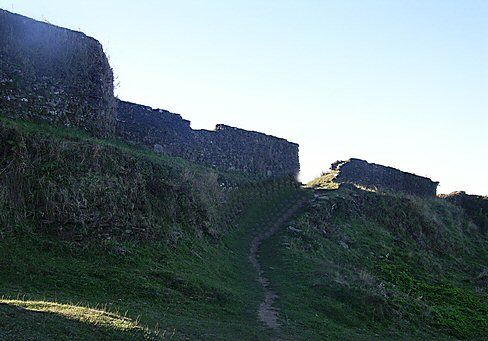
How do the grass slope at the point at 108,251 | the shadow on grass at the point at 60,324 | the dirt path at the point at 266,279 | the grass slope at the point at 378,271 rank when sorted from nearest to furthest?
the shadow on grass at the point at 60,324
the grass slope at the point at 108,251
the dirt path at the point at 266,279
the grass slope at the point at 378,271

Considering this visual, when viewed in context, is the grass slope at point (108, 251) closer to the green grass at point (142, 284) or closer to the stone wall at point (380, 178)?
the green grass at point (142, 284)

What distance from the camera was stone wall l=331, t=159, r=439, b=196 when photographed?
36094mm

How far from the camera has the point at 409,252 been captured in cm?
2527

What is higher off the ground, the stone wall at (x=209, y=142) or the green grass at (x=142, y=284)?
the stone wall at (x=209, y=142)

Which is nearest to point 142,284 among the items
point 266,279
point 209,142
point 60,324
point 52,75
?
point 60,324

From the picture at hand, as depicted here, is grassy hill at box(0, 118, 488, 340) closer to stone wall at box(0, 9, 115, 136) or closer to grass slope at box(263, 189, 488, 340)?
grass slope at box(263, 189, 488, 340)

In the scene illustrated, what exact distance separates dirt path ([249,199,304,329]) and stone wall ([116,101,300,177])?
511 cm

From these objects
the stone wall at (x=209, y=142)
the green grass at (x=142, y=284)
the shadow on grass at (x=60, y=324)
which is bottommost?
the green grass at (x=142, y=284)

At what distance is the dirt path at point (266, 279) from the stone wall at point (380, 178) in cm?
907

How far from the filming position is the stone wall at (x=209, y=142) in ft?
81.1

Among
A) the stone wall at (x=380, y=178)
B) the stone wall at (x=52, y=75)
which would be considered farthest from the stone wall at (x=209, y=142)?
the stone wall at (x=380, y=178)

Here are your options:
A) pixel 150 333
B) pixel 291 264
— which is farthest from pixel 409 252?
→ pixel 150 333

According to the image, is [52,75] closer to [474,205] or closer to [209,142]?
[209,142]

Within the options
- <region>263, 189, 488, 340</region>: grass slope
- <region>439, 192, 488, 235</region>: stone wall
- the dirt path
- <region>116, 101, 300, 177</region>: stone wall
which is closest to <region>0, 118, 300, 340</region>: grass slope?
the dirt path
